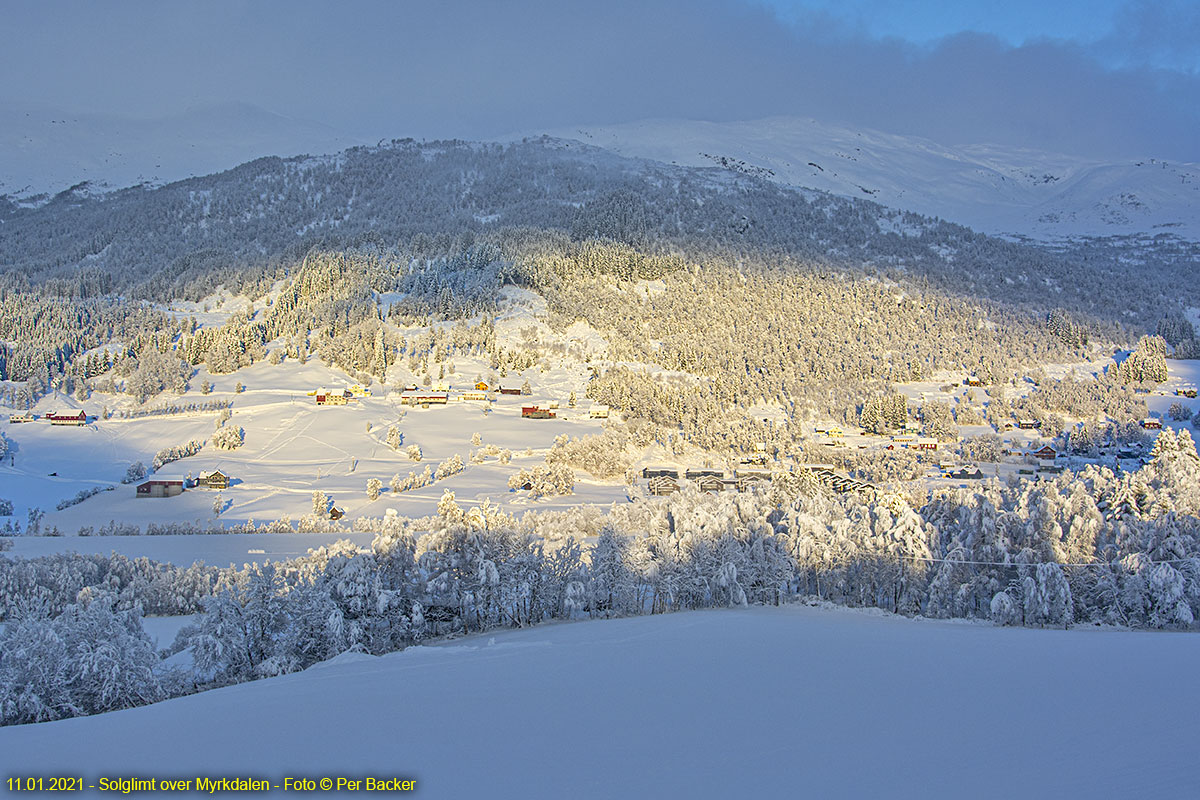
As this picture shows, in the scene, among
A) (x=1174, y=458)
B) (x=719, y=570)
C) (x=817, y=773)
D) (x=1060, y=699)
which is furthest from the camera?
(x=1174, y=458)

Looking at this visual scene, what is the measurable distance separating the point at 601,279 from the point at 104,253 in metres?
62.9

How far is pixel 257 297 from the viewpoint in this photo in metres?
82.2

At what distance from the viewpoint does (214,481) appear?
4569 centimetres

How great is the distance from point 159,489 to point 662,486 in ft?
87.3

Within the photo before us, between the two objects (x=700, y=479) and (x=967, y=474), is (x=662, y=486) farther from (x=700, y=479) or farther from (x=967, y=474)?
(x=967, y=474)

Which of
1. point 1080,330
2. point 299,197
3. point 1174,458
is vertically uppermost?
point 299,197

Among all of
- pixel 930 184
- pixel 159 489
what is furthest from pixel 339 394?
pixel 930 184

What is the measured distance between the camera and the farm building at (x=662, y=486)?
46.4m

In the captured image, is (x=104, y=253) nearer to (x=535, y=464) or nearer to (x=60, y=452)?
(x=60, y=452)

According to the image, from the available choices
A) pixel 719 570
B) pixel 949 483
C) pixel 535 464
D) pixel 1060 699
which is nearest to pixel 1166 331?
pixel 949 483

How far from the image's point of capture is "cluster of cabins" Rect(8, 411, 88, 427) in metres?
56.6

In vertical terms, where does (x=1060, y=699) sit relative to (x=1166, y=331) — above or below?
below

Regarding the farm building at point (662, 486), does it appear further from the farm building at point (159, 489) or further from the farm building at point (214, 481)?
the farm building at point (159, 489)

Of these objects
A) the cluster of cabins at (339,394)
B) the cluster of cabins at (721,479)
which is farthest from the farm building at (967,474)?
the cluster of cabins at (339,394)
